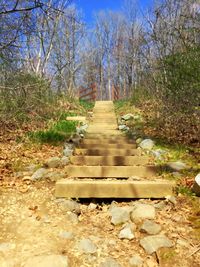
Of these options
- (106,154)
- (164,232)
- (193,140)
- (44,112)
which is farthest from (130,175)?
(44,112)

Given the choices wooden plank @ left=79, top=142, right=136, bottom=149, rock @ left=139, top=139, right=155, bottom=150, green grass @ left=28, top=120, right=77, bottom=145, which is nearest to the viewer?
rock @ left=139, top=139, right=155, bottom=150

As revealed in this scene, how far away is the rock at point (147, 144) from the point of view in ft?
22.3

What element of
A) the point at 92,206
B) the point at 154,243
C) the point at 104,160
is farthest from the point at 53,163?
the point at 154,243

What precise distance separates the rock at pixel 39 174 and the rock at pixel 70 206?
3.28 ft

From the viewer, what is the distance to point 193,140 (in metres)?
7.19

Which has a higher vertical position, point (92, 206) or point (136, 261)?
point (92, 206)

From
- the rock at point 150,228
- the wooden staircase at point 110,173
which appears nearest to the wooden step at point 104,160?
the wooden staircase at point 110,173

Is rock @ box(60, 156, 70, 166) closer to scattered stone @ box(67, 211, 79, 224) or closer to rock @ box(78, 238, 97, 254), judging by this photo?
scattered stone @ box(67, 211, 79, 224)

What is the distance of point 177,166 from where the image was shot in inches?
215

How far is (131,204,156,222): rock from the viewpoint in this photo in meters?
3.85

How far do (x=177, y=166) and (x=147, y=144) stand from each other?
5.03 feet

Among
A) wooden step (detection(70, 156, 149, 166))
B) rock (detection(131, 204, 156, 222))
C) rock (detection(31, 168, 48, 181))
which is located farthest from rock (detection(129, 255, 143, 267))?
wooden step (detection(70, 156, 149, 166))

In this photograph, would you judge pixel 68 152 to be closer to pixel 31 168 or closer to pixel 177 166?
pixel 31 168

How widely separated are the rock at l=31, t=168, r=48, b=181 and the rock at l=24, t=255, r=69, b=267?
1.99m
